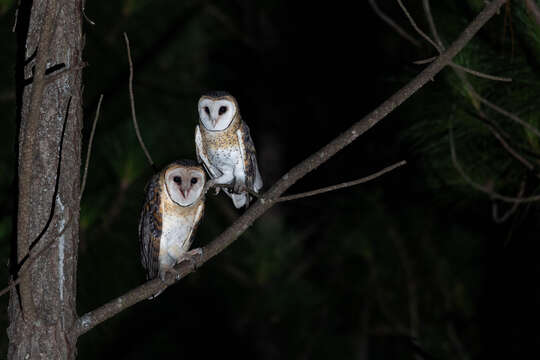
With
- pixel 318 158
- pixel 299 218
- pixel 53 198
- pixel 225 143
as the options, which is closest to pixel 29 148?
pixel 53 198

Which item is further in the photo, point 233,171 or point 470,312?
point 470,312

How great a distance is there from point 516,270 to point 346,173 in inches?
52.6

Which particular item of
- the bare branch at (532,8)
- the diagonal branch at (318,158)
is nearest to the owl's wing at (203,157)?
the diagonal branch at (318,158)

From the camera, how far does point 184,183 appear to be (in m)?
1.94

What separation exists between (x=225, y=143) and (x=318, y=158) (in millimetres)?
842

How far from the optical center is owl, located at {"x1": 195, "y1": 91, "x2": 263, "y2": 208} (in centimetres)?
211

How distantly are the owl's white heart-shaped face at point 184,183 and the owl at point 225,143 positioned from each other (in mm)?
148

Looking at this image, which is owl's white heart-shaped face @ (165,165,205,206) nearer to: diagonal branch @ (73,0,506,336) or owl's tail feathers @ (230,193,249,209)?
owl's tail feathers @ (230,193,249,209)

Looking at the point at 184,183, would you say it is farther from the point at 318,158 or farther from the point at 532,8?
the point at 532,8

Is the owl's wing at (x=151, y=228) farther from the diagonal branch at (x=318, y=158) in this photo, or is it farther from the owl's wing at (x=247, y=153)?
the diagonal branch at (x=318, y=158)

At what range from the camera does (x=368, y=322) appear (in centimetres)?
498

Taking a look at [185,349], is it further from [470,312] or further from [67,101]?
[67,101]

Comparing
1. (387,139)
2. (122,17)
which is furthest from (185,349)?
(122,17)

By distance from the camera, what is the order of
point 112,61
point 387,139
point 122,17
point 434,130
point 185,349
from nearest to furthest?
point 434,130
point 112,61
point 122,17
point 387,139
point 185,349
